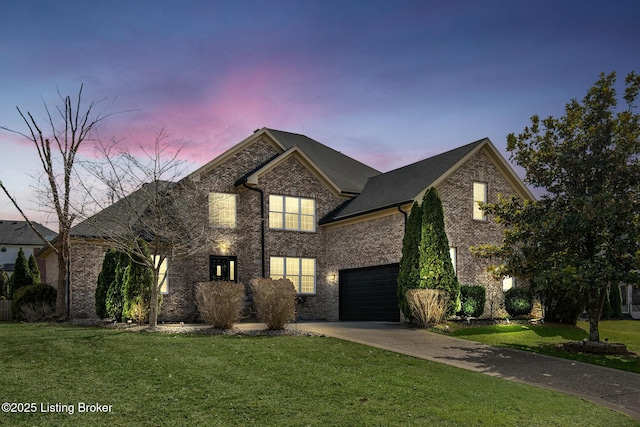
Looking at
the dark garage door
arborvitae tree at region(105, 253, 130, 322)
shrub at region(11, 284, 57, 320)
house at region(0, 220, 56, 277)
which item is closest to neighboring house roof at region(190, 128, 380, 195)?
the dark garage door

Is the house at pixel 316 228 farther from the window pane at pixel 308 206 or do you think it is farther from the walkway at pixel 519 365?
the walkway at pixel 519 365

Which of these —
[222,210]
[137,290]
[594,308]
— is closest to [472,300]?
[594,308]

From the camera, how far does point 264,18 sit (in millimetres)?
15148

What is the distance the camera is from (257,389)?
8.70 meters

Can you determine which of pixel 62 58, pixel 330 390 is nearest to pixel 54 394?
pixel 330 390

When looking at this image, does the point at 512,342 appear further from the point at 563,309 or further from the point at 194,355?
the point at 194,355

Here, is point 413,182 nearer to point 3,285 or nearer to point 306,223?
point 306,223

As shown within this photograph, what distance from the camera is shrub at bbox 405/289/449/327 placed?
18.4 meters

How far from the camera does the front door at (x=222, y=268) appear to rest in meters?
22.9

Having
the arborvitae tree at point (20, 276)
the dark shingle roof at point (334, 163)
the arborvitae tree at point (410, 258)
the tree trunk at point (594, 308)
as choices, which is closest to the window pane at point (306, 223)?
the dark shingle roof at point (334, 163)

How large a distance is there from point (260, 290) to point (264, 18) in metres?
7.45

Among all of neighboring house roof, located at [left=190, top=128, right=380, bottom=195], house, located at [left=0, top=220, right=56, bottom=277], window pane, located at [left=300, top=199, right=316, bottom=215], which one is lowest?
house, located at [left=0, top=220, right=56, bottom=277]

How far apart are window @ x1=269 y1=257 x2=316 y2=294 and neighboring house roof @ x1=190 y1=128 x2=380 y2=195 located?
3.70 meters

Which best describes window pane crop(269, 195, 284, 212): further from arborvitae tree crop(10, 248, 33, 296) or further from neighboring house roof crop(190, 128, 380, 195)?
arborvitae tree crop(10, 248, 33, 296)
